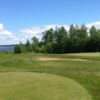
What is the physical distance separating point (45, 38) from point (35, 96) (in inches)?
3508

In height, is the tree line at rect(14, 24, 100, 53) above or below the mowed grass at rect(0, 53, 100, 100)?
above

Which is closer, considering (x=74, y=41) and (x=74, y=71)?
(x=74, y=71)

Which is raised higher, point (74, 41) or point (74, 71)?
point (74, 41)

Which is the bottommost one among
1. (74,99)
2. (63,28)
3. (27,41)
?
(74,99)

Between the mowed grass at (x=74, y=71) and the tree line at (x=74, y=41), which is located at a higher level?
the tree line at (x=74, y=41)

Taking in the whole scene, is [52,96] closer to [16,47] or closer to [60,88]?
[60,88]

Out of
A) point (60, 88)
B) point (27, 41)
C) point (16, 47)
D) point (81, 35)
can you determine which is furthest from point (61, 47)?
point (60, 88)

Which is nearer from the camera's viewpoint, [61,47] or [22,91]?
[22,91]

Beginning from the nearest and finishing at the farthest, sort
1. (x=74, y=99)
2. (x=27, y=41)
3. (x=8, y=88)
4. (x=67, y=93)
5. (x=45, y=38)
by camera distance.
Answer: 1. (x=74, y=99)
2. (x=67, y=93)
3. (x=8, y=88)
4. (x=27, y=41)
5. (x=45, y=38)

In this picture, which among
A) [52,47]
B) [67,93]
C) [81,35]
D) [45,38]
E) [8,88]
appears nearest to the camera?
[67,93]

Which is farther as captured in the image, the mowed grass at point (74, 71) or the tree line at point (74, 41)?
the tree line at point (74, 41)

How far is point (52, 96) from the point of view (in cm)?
559

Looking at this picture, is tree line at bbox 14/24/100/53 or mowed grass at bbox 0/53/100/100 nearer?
mowed grass at bbox 0/53/100/100

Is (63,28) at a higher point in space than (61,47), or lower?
higher
